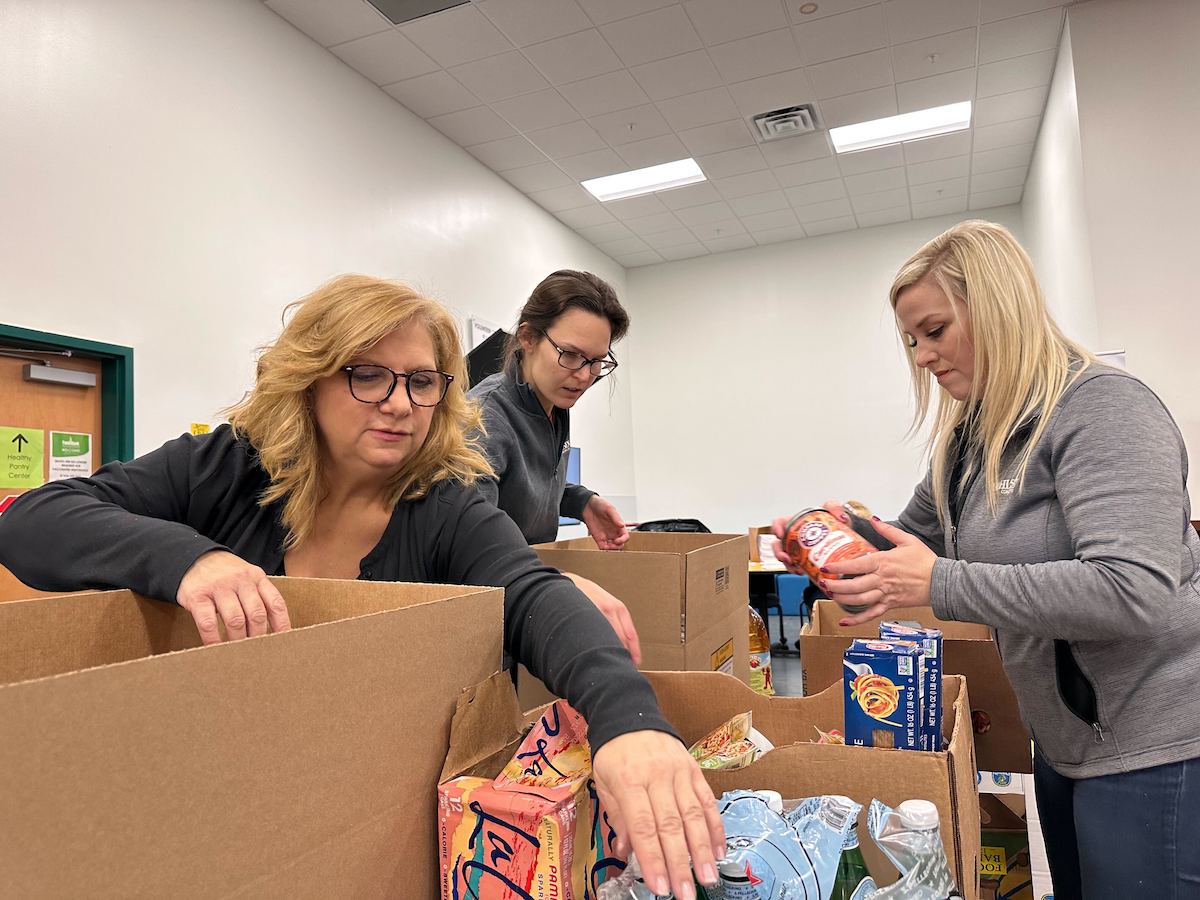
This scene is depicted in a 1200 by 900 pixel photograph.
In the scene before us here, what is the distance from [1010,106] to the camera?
491 cm

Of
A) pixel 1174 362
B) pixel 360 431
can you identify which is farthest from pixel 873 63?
pixel 360 431

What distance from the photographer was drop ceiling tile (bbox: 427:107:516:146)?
15.7 ft

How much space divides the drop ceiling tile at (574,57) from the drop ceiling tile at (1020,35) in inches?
76.8

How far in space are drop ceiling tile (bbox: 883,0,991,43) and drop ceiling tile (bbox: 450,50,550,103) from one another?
6.03 feet

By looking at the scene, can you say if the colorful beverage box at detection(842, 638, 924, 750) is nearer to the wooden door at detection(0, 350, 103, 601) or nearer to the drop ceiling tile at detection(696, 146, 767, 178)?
the wooden door at detection(0, 350, 103, 601)

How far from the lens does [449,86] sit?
4453mm

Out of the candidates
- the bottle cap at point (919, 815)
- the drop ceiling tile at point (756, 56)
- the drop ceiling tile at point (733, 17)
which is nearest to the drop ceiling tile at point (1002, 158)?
the drop ceiling tile at point (756, 56)

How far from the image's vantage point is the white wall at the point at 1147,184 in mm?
3666

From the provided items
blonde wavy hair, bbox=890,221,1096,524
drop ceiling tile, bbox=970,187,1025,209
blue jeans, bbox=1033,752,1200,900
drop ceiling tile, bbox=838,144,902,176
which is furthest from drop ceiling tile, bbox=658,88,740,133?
blue jeans, bbox=1033,752,1200,900

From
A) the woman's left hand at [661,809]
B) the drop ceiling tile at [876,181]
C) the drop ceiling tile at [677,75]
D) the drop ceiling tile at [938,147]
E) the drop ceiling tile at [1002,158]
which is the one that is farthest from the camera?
the drop ceiling tile at [876,181]

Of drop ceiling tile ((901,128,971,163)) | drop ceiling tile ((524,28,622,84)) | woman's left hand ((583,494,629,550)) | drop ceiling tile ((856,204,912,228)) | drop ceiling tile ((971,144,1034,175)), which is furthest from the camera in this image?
drop ceiling tile ((856,204,912,228))

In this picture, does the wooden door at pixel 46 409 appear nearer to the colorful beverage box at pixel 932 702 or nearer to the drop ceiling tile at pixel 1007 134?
the colorful beverage box at pixel 932 702

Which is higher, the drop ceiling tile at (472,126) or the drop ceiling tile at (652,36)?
the drop ceiling tile at (652,36)

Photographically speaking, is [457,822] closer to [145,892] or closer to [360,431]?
[145,892]
